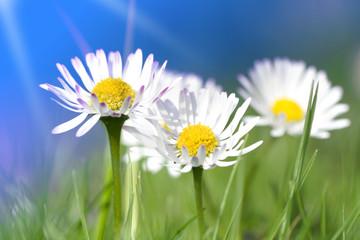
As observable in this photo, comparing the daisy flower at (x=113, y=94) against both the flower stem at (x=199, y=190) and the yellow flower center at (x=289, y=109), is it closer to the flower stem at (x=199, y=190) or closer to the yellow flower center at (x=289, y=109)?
the flower stem at (x=199, y=190)

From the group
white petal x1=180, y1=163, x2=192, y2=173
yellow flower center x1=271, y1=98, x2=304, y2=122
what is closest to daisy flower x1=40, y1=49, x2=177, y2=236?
white petal x1=180, y1=163, x2=192, y2=173

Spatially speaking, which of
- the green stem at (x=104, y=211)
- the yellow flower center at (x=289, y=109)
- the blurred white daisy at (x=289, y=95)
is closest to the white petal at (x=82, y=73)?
the green stem at (x=104, y=211)

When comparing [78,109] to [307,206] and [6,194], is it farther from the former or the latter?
[307,206]

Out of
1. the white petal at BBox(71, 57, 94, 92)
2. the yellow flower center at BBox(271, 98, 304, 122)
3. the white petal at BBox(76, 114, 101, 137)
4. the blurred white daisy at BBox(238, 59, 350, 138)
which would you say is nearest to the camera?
the white petal at BBox(76, 114, 101, 137)

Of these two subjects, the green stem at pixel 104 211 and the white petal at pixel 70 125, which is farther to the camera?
the green stem at pixel 104 211

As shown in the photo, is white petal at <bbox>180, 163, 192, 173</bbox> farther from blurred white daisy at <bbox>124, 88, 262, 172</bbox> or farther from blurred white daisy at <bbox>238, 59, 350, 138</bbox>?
blurred white daisy at <bbox>238, 59, 350, 138</bbox>

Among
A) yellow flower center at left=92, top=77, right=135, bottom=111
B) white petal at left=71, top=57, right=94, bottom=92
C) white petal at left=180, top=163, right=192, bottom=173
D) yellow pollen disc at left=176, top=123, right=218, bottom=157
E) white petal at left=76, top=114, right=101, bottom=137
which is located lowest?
white petal at left=180, top=163, right=192, bottom=173

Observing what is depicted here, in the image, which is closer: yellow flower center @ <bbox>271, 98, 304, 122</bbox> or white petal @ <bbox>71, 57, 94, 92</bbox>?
white petal @ <bbox>71, 57, 94, 92</bbox>
